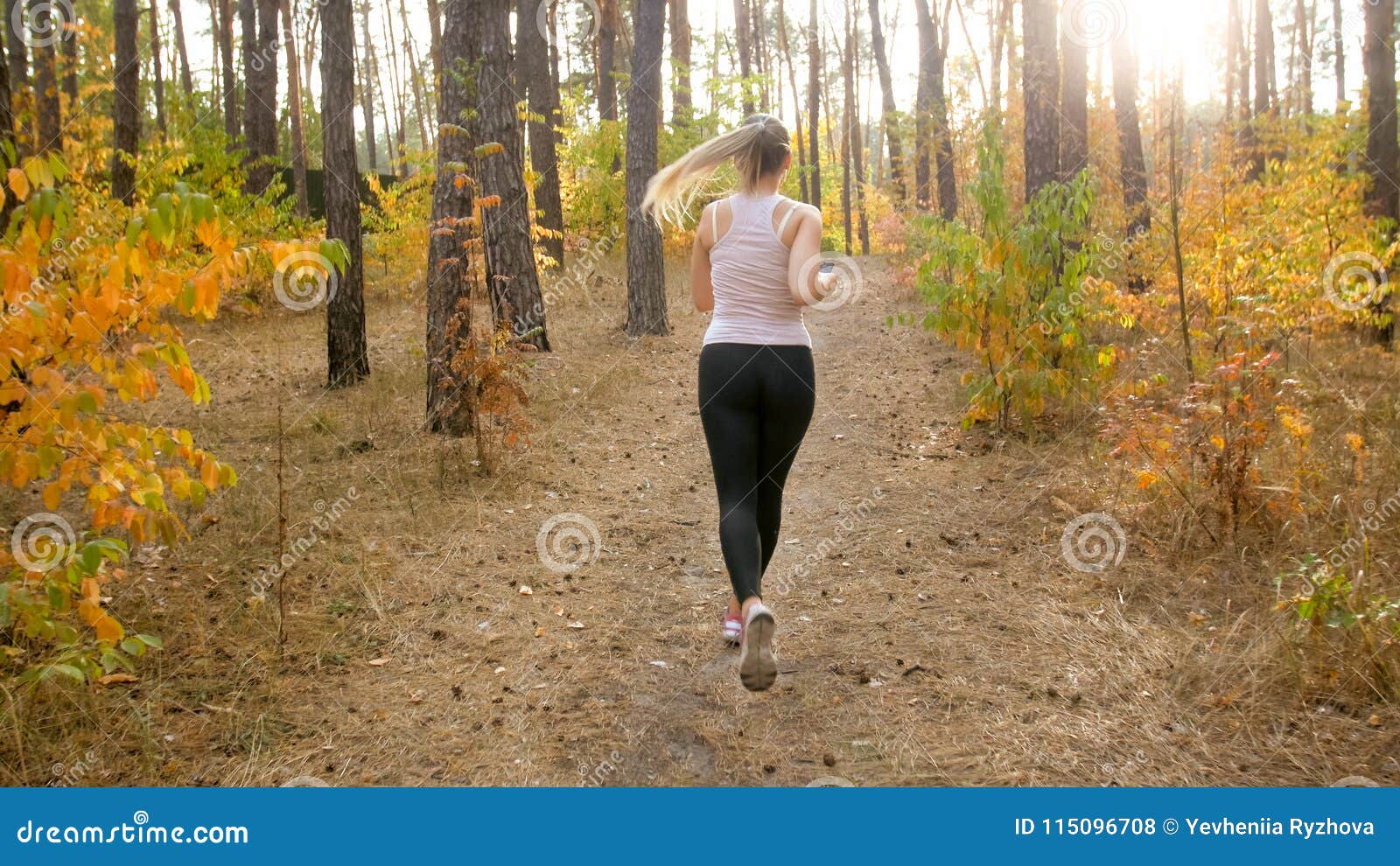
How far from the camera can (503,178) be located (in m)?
8.91

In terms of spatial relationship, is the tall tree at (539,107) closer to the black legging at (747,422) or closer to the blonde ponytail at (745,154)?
the blonde ponytail at (745,154)

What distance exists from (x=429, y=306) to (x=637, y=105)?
5.27 m

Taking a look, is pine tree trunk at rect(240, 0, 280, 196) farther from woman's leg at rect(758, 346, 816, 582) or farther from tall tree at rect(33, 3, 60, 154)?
woman's leg at rect(758, 346, 816, 582)

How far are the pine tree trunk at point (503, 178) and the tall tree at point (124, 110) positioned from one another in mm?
5430

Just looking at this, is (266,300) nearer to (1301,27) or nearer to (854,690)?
(854,690)

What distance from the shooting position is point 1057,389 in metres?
6.55

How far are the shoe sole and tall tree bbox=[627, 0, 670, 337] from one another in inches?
330

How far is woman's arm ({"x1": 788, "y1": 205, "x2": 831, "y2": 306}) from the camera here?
11.2 feet

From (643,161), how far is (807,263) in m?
8.32

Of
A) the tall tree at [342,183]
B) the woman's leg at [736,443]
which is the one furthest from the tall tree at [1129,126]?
the woman's leg at [736,443]

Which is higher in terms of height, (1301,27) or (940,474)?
(1301,27)

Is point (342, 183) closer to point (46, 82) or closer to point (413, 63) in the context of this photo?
point (46, 82)

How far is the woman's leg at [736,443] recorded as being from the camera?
11.3 ft

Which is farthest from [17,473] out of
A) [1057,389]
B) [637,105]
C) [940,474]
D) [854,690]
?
[637,105]
